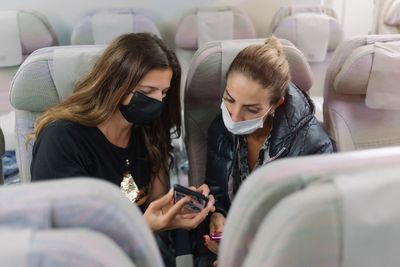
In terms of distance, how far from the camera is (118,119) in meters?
1.33

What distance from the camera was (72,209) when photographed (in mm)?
532

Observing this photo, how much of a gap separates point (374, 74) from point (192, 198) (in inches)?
29.1

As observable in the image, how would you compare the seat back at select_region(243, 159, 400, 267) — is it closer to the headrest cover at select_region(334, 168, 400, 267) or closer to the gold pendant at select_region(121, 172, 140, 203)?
the headrest cover at select_region(334, 168, 400, 267)

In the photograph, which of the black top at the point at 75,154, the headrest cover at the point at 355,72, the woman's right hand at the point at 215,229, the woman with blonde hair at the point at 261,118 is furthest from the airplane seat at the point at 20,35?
the headrest cover at the point at 355,72

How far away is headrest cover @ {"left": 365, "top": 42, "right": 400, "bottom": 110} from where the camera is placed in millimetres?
1383

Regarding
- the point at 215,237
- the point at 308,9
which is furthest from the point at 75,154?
the point at 308,9

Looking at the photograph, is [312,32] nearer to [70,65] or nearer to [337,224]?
[70,65]

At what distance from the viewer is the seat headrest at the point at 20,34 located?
2570 millimetres

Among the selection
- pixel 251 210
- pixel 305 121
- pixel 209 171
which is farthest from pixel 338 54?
pixel 251 210

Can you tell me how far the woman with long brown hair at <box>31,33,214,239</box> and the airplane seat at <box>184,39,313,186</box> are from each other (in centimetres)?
9

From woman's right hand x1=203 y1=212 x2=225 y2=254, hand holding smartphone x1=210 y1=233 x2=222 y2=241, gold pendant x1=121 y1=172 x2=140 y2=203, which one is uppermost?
gold pendant x1=121 y1=172 x2=140 y2=203

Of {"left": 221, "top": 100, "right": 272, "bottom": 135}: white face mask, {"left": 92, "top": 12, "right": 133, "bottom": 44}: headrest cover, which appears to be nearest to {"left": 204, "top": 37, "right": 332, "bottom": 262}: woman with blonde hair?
{"left": 221, "top": 100, "right": 272, "bottom": 135}: white face mask

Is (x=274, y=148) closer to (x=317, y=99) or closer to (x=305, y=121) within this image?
(x=305, y=121)

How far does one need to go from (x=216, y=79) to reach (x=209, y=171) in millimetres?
325
